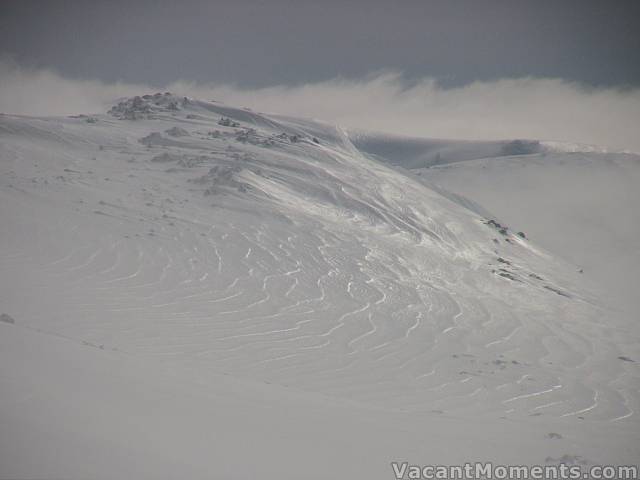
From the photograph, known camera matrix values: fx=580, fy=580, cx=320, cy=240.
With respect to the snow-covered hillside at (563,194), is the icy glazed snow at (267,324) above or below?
below

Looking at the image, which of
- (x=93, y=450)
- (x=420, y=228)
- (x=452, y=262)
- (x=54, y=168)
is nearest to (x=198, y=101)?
(x=54, y=168)

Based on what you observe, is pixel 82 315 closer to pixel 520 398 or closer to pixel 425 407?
pixel 425 407

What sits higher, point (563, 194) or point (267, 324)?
point (563, 194)

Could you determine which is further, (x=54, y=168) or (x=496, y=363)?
(x=54, y=168)

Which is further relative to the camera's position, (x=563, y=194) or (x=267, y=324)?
(x=563, y=194)

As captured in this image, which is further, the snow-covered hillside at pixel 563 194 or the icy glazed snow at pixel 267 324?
the snow-covered hillside at pixel 563 194

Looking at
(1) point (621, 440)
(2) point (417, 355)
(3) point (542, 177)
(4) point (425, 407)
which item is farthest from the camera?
(3) point (542, 177)

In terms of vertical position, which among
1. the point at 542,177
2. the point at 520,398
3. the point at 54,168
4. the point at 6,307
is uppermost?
the point at 542,177

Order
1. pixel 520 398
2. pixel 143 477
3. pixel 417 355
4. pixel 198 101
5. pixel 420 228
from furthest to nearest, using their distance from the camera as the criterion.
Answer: pixel 198 101 → pixel 420 228 → pixel 417 355 → pixel 520 398 → pixel 143 477
